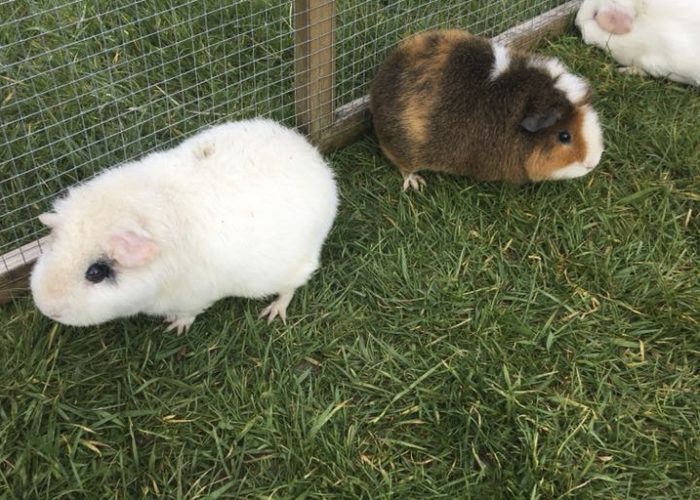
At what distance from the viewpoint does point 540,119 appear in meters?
2.87

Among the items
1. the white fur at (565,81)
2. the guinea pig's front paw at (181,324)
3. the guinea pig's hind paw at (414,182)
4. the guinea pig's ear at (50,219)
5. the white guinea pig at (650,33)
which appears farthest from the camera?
the white guinea pig at (650,33)

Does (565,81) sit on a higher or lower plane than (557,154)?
higher

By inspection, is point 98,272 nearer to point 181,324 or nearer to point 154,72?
point 181,324

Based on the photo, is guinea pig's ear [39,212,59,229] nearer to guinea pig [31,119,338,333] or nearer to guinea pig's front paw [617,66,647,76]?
guinea pig [31,119,338,333]

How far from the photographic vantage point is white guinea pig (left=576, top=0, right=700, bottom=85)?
3.73m

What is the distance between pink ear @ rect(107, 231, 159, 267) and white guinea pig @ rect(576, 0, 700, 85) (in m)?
3.04

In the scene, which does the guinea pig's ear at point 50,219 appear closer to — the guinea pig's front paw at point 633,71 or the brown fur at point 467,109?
the brown fur at point 467,109

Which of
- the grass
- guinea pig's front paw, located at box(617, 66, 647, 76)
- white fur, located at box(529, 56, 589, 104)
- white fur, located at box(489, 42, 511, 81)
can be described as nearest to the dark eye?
the grass

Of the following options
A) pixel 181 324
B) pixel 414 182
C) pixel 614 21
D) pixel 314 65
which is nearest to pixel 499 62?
pixel 414 182

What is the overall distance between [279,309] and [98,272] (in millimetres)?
806

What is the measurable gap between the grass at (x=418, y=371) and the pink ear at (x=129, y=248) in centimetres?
60

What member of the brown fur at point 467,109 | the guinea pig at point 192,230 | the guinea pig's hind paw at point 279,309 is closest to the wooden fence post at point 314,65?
the brown fur at point 467,109

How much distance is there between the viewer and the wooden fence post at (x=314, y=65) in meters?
2.70

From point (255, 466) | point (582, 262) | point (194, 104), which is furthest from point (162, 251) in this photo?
point (582, 262)
